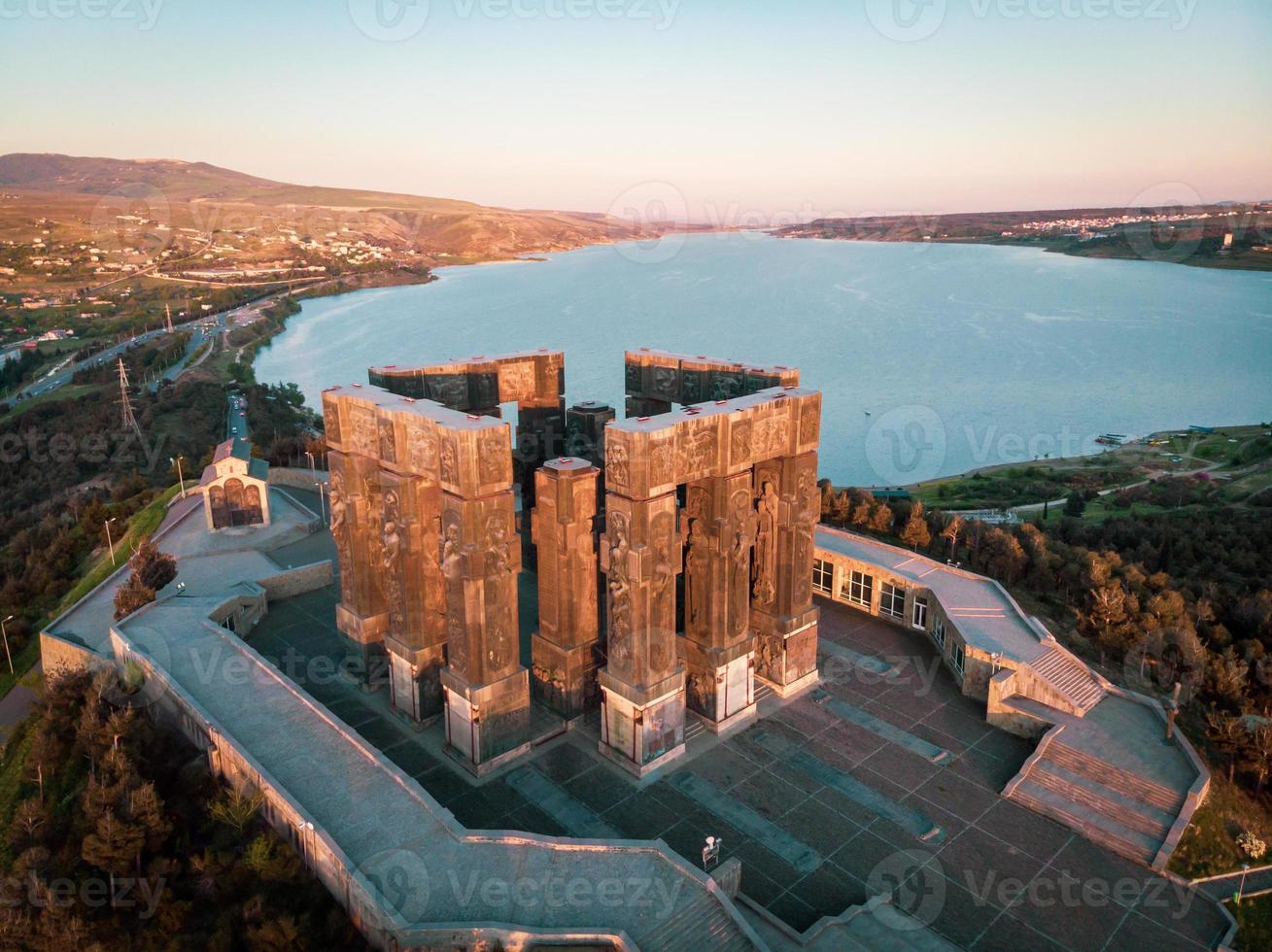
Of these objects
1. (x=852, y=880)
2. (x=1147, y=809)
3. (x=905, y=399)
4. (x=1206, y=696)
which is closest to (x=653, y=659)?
(x=852, y=880)

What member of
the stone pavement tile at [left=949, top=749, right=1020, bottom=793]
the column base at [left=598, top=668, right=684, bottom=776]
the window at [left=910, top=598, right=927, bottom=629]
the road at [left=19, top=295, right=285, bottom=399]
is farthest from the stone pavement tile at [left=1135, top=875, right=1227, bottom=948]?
the road at [left=19, top=295, right=285, bottom=399]

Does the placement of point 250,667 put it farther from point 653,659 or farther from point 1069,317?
point 1069,317

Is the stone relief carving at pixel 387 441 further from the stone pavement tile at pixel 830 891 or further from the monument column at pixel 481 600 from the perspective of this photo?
the stone pavement tile at pixel 830 891

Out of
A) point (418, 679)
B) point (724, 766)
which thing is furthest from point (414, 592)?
point (724, 766)

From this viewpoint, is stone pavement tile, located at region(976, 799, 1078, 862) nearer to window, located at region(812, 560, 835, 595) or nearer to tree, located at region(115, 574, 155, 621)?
window, located at region(812, 560, 835, 595)

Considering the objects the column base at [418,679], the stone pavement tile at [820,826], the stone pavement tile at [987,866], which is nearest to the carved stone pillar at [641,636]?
the stone pavement tile at [820,826]
